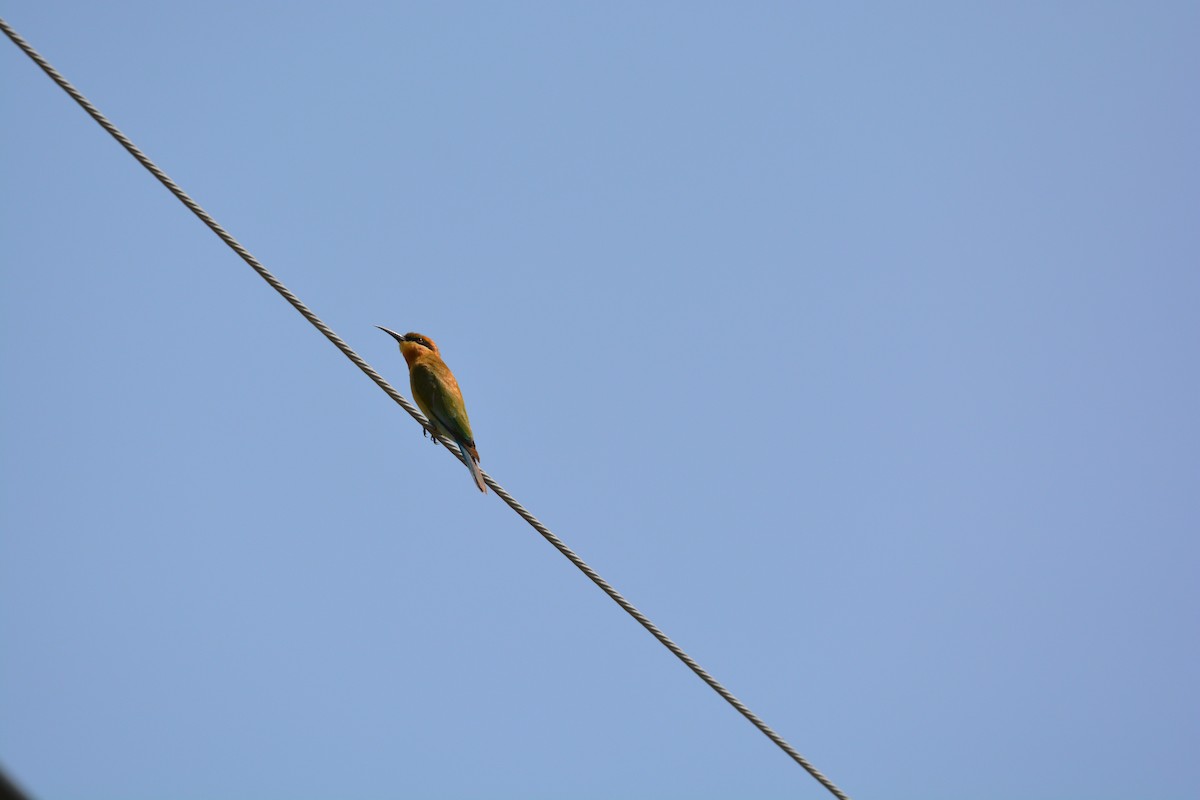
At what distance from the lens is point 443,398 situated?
5.89m

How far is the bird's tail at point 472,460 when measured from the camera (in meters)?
4.93

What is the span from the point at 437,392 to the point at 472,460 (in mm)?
808

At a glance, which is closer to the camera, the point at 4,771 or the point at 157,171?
the point at 4,771

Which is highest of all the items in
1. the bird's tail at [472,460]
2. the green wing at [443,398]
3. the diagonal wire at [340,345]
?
the green wing at [443,398]

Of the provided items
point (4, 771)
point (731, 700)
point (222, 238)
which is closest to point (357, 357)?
point (222, 238)

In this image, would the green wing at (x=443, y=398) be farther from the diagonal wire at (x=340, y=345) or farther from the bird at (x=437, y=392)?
the diagonal wire at (x=340, y=345)

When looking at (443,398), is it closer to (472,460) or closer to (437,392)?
(437,392)

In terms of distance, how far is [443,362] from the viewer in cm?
639

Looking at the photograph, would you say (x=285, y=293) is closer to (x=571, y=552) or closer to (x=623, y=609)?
(x=571, y=552)

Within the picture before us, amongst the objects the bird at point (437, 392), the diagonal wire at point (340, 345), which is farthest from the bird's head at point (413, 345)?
the diagonal wire at point (340, 345)

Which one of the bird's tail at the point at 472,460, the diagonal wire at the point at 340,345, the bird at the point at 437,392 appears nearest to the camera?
the diagonal wire at the point at 340,345

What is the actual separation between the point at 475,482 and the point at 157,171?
7.34 ft

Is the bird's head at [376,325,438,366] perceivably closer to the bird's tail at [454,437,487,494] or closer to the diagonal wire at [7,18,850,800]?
the bird's tail at [454,437,487,494]

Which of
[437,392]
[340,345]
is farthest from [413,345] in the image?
[340,345]
